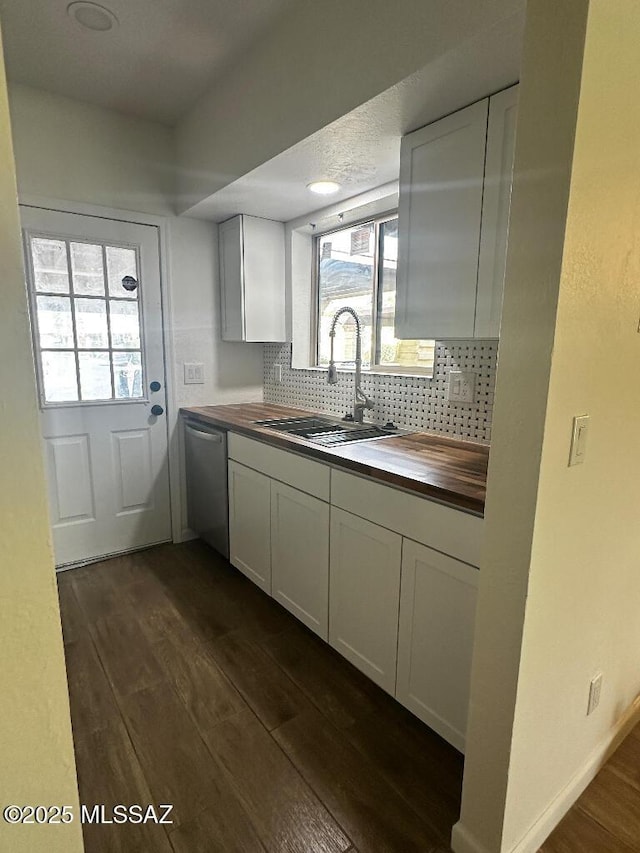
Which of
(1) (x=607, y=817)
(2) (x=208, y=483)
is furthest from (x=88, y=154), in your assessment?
(1) (x=607, y=817)

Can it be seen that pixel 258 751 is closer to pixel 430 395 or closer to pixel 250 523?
pixel 250 523

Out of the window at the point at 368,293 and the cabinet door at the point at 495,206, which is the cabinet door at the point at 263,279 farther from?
the cabinet door at the point at 495,206

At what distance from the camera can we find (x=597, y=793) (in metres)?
1.39

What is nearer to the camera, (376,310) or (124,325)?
(376,310)

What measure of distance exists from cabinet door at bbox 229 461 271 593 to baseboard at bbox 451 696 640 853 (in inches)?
50.8

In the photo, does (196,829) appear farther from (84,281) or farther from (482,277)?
(84,281)

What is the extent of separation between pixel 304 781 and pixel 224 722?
0.36m

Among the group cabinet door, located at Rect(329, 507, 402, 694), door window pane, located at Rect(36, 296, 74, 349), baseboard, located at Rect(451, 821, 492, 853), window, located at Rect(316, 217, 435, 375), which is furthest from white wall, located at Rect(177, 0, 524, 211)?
baseboard, located at Rect(451, 821, 492, 853)

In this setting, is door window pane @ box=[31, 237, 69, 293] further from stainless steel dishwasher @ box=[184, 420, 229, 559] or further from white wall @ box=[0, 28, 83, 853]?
white wall @ box=[0, 28, 83, 853]

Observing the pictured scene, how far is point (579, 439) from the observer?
1.04 meters

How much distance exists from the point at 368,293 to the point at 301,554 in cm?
148

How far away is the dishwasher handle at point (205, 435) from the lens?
2.57 meters

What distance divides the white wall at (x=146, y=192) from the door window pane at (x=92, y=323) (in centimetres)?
38

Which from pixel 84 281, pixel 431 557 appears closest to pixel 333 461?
pixel 431 557
